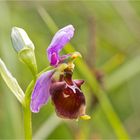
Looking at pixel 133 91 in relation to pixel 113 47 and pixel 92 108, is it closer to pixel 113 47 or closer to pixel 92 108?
pixel 113 47

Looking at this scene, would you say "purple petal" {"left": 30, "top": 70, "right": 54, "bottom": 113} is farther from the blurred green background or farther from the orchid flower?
the blurred green background

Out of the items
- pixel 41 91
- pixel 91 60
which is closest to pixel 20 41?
pixel 41 91

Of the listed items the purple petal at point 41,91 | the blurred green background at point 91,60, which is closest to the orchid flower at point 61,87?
the purple petal at point 41,91

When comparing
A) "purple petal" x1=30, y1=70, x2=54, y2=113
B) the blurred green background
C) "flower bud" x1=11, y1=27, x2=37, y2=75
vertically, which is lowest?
the blurred green background

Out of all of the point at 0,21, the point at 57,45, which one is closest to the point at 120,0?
the point at 0,21

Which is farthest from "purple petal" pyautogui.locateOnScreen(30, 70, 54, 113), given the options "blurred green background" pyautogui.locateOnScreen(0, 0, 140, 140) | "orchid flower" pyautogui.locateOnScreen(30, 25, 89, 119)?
"blurred green background" pyautogui.locateOnScreen(0, 0, 140, 140)

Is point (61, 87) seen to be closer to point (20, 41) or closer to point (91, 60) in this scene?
point (20, 41)
